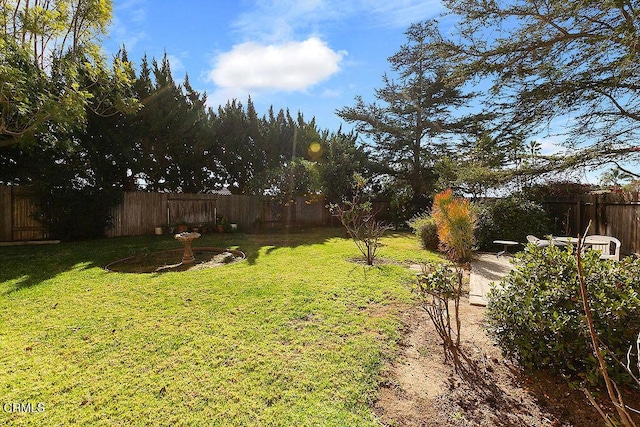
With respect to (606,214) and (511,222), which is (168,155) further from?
(606,214)

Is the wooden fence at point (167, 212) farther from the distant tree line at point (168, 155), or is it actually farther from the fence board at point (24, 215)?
the distant tree line at point (168, 155)

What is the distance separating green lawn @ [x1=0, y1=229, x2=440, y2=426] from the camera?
210cm

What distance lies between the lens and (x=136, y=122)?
11.3 metres

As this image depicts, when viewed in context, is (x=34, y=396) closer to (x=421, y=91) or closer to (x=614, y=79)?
(x=614, y=79)

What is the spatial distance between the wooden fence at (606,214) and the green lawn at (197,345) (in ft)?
19.5

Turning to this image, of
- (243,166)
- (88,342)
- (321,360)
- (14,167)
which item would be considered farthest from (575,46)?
(14,167)

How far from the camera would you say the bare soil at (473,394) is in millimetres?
2088

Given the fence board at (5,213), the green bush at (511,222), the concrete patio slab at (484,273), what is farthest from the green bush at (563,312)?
the fence board at (5,213)

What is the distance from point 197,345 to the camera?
291cm

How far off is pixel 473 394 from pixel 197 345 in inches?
99.6

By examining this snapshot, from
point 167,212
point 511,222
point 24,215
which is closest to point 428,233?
point 511,222

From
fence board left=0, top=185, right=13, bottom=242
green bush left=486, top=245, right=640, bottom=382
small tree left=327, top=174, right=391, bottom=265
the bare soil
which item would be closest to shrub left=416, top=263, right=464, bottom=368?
the bare soil

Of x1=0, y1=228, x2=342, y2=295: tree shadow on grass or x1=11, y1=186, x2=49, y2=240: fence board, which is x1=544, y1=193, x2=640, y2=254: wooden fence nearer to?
x1=0, y1=228, x2=342, y2=295: tree shadow on grass

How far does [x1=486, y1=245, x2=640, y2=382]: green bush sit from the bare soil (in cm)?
19
